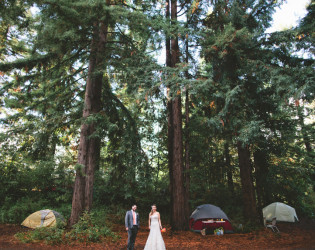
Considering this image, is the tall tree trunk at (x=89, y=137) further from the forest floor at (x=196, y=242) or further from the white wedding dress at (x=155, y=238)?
the white wedding dress at (x=155, y=238)

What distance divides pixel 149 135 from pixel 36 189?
8.19 metres

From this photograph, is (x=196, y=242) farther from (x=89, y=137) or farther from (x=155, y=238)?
(x=89, y=137)

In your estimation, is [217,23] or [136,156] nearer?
[136,156]

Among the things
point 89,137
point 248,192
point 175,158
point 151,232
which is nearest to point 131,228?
point 151,232

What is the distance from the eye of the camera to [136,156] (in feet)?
31.8

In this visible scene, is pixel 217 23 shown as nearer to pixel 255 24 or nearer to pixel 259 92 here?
pixel 255 24

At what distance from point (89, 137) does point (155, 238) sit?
4505 millimetres

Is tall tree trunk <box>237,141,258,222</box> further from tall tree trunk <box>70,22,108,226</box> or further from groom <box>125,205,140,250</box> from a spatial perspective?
tall tree trunk <box>70,22,108,226</box>

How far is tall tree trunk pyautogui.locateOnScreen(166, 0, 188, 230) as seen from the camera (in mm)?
9438

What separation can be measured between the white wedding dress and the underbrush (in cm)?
226

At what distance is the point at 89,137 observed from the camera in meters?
8.28

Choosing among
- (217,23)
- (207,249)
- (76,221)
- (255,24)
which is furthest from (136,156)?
(255,24)

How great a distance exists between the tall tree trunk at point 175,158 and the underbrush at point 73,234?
301 centimetres

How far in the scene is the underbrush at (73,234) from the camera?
7.13 m
